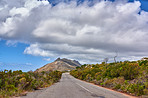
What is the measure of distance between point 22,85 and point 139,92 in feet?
33.9

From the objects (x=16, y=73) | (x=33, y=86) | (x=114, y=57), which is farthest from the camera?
(x=114, y=57)

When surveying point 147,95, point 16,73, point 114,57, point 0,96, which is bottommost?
point 147,95

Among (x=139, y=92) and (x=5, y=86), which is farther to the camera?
(x=139, y=92)

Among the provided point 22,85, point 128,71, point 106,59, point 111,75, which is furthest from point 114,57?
point 22,85

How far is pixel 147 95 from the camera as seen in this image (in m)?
11.8

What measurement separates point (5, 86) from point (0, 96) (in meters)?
2.55

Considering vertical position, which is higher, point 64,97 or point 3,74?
point 3,74

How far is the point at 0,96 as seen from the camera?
9.21 m

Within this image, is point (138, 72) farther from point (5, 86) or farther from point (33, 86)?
point (5, 86)

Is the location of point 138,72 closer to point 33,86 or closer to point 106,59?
point 33,86

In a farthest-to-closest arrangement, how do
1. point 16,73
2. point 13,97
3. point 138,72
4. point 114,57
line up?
point 114,57
point 138,72
point 16,73
point 13,97

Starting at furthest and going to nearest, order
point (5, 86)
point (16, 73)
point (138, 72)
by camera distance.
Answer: point (138, 72) → point (16, 73) → point (5, 86)

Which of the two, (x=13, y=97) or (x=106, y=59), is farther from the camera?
(x=106, y=59)

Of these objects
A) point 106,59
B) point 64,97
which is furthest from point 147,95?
point 106,59
